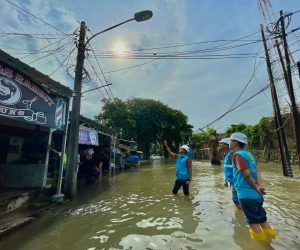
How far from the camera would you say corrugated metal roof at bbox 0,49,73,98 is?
585cm

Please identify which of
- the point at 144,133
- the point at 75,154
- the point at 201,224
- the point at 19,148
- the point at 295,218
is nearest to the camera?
the point at 201,224

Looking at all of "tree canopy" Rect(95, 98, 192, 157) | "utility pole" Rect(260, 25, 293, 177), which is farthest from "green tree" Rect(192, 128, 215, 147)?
"utility pole" Rect(260, 25, 293, 177)

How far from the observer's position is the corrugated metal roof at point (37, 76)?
5.85m

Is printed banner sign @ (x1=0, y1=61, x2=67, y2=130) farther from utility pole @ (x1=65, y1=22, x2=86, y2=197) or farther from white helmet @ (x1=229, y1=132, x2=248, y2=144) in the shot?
white helmet @ (x1=229, y1=132, x2=248, y2=144)

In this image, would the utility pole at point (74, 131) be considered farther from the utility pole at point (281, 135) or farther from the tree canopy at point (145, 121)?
the tree canopy at point (145, 121)

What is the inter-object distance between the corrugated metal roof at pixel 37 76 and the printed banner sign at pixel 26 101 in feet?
0.47

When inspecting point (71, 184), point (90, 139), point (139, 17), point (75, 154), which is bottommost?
point (71, 184)

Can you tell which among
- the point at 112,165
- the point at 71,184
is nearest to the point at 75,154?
the point at 71,184

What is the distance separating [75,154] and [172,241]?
601 centimetres

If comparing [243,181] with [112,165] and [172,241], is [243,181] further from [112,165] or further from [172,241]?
[112,165]

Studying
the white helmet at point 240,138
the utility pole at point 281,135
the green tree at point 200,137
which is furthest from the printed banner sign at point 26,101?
the green tree at point 200,137

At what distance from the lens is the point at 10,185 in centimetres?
875

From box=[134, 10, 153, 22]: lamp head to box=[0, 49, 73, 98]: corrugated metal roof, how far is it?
3818mm

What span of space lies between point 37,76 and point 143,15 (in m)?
4.68
